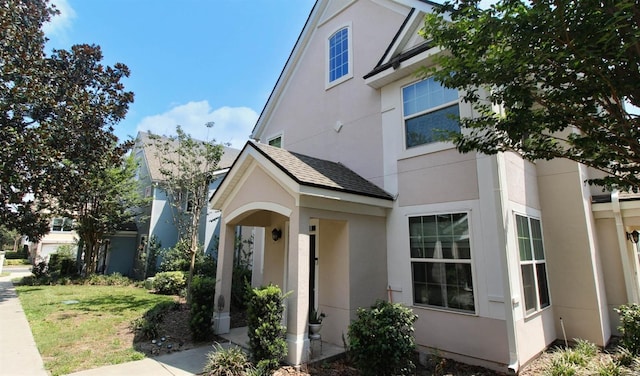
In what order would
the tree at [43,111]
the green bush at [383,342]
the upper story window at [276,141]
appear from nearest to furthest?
the green bush at [383,342] < the tree at [43,111] < the upper story window at [276,141]

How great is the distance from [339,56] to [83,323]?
11420mm

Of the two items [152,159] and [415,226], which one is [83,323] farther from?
[152,159]

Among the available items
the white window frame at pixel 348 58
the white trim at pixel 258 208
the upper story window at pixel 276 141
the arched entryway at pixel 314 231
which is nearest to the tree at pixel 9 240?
the upper story window at pixel 276 141

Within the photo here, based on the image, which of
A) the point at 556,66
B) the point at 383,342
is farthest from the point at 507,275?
the point at 556,66

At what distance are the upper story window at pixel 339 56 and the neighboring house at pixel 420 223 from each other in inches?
2.8

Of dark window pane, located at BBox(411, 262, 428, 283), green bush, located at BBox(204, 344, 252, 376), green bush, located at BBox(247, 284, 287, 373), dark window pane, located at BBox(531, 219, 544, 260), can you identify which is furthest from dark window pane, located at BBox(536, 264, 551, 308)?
green bush, located at BBox(204, 344, 252, 376)

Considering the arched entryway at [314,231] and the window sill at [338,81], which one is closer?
the arched entryway at [314,231]

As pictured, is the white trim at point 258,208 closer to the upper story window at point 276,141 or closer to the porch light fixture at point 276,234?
the porch light fixture at point 276,234

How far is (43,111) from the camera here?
43.1 ft

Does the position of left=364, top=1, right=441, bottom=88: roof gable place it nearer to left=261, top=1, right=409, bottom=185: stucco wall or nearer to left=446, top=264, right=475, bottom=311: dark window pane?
left=261, top=1, right=409, bottom=185: stucco wall

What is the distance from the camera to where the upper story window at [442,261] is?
659 centimetres

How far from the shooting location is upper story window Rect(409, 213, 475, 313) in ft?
21.6

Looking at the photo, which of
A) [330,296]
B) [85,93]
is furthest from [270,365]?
[85,93]

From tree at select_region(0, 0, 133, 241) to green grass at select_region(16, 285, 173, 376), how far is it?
4.54m
